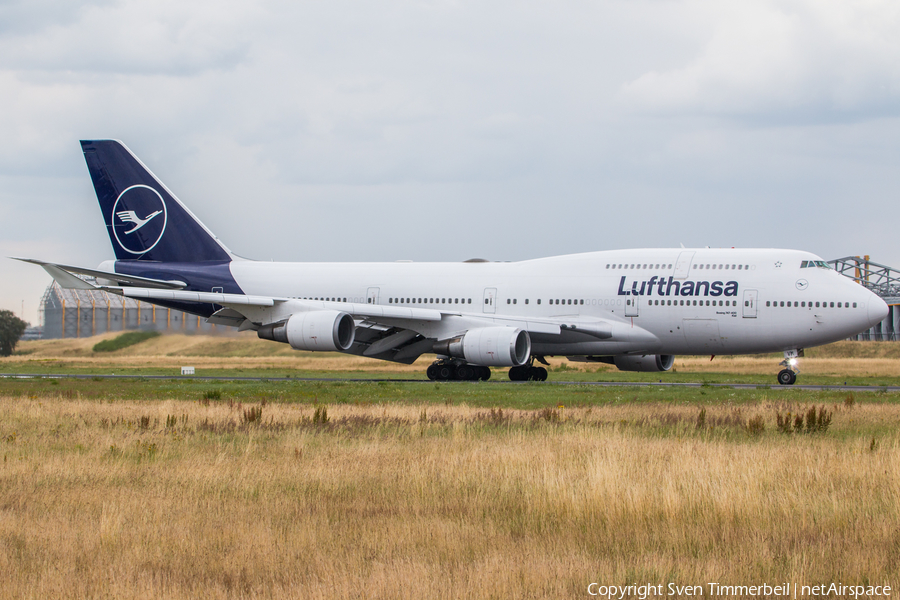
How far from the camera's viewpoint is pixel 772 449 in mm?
13047

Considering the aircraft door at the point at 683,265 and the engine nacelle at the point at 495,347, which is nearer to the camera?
the engine nacelle at the point at 495,347

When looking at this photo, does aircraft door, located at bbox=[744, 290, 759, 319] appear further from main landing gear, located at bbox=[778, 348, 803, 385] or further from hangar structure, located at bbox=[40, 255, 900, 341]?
hangar structure, located at bbox=[40, 255, 900, 341]

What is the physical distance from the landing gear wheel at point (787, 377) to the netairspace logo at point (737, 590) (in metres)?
22.8

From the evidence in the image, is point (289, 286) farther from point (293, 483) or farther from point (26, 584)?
point (26, 584)

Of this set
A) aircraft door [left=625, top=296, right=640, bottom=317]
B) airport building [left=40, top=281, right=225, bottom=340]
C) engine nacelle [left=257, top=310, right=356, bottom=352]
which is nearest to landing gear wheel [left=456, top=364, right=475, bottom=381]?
engine nacelle [left=257, top=310, right=356, bottom=352]

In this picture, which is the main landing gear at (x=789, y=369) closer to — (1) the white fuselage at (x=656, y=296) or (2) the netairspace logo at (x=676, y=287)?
(1) the white fuselage at (x=656, y=296)

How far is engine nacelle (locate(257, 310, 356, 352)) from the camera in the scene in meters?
30.4

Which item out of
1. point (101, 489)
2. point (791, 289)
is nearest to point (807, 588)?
point (101, 489)

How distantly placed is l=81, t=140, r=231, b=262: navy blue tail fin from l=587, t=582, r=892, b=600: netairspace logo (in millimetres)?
32172

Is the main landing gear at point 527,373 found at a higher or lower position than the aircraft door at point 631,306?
lower

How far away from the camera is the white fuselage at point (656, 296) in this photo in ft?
94.7

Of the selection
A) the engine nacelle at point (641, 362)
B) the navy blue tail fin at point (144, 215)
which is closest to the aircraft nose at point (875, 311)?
the engine nacelle at point (641, 362)

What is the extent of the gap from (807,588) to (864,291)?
79.5 feet

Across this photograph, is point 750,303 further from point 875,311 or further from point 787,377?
point 875,311
